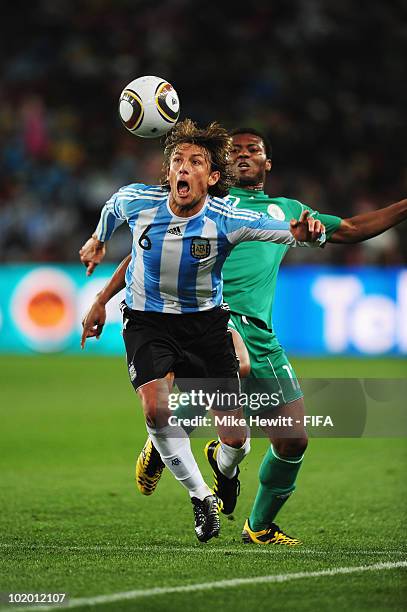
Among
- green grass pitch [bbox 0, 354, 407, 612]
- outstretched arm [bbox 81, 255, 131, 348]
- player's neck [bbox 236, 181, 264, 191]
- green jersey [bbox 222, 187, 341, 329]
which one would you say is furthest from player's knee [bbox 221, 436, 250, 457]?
player's neck [bbox 236, 181, 264, 191]

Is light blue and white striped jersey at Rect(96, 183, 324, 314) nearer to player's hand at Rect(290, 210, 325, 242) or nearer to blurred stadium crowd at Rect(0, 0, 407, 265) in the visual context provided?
player's hand at Rect(290, 210, 325, 242)

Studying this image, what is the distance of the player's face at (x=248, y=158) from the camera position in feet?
21.2

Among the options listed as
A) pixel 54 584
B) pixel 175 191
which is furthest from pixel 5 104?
pixel 54 584

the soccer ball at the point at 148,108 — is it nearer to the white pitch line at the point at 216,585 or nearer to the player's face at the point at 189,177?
the player's face at the point at 189,177

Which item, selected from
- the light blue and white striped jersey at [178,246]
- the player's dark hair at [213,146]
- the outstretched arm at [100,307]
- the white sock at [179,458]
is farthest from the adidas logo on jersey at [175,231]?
the white sock at [179,458]

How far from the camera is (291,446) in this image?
5.89 m

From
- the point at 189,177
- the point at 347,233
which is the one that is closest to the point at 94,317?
the point at 189,177

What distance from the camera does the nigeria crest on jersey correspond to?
18.4ft

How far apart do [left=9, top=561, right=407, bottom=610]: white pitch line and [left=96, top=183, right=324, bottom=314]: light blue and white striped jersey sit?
1465 millimetres

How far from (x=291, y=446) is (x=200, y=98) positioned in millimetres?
14027

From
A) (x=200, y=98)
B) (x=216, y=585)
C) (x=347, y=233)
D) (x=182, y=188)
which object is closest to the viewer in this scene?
(x=216, y=585)

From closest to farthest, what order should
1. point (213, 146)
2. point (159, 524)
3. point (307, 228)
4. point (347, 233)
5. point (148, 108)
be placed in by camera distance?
1. point (307, 228)
2. point (347, 233)
3. point (213, 146)
4. point (148, 108)
5. point (159, 524)

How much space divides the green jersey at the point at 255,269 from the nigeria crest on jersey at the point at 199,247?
71 cm

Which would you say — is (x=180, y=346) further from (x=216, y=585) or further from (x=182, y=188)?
(x=216, y=585)
